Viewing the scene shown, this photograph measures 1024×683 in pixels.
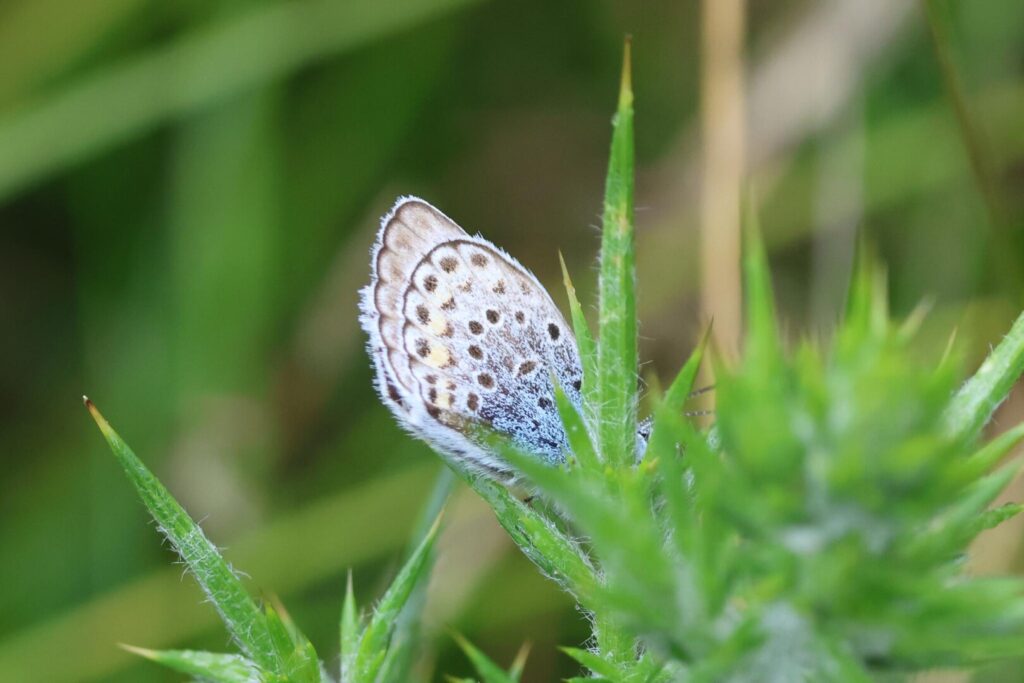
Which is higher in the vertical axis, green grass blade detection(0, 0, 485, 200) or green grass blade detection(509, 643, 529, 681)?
green grass blade detection(0, 0, 485, 200)

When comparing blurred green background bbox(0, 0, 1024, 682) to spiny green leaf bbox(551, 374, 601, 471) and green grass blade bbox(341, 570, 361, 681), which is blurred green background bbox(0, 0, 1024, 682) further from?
spiny green leaf bbox(551, 374, 601, 471)

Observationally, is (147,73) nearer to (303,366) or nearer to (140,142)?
(140,142)

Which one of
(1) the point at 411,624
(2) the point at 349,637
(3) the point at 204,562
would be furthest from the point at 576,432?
(1) the point at 411,624

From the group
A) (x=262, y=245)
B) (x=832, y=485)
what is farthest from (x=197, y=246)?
(x=832, y=485)

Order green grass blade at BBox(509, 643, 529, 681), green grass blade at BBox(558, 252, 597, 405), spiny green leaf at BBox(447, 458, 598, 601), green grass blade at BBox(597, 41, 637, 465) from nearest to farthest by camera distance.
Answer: green grass blade at BBox(509, 643, 529, 681) < spiny green leaf at BBox(447, 458, 598, 601) < green grass blade at BBox(597, 41, 637, 465) < green grass blade at BBox(558, 252, 597, 405)

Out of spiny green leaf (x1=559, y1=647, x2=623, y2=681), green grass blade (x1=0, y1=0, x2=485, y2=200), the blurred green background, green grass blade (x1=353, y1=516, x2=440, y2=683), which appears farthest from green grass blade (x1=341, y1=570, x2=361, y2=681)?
green grass blade (x1=0, y1=0, x2=485, y2=200)

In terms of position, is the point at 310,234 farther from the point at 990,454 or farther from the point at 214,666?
the point at 990,454
